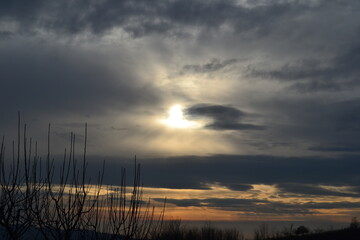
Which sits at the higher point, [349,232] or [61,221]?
[61,221]

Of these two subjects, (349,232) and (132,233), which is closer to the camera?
(132,233)

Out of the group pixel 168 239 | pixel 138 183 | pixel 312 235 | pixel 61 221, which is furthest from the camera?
pixel 312 235

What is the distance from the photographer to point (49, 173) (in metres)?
14.1

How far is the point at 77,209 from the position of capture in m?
13.6

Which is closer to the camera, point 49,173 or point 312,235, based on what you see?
point 49,173

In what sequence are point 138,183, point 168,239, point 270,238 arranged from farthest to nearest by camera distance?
1. point 270,238
2. point 168,239
3. point 138,183

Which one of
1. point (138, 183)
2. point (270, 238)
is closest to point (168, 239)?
point (270, 238)

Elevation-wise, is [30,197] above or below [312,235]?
above

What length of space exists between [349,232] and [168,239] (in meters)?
15.7

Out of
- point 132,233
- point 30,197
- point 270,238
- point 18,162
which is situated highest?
point 18,162

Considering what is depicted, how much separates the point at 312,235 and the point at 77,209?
31.7m

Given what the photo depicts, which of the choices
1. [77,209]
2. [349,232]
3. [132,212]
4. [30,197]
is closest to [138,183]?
[132,212]

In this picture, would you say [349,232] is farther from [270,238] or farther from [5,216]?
[5,216]

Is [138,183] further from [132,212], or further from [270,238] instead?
[270,238]
